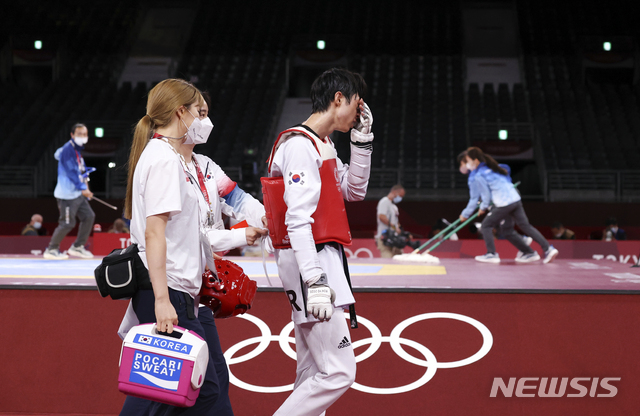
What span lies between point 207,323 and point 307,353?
0.44 meters

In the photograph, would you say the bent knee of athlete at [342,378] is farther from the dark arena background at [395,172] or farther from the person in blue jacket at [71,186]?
the person in blue jacket at [71,186]

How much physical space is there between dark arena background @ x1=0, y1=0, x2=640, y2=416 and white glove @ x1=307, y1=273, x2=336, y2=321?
1415 millimetres

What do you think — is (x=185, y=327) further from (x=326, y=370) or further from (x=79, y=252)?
(x=79, y=252)

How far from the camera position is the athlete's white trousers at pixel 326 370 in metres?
2.25

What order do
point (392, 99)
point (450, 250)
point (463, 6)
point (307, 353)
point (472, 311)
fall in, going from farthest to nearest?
point (463, 6)
point (392, 99)
point (450, 250)
point (472, 311)
point (307, 353)

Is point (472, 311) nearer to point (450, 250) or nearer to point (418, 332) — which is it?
point (418, 332)

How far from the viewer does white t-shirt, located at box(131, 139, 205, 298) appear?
6.59 ft

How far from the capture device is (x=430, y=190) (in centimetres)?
1475

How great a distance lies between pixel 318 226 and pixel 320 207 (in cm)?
8

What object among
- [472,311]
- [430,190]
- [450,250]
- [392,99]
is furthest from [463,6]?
[472,311]

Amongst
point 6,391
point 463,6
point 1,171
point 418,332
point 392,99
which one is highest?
point 463,6

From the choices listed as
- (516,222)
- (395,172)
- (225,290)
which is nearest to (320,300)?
(225,290)

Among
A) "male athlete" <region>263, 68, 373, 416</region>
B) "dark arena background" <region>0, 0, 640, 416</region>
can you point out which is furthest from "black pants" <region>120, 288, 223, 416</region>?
"dark arena background" <region>0, 0, 640, 416</region>

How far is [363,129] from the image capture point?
2.43 m
